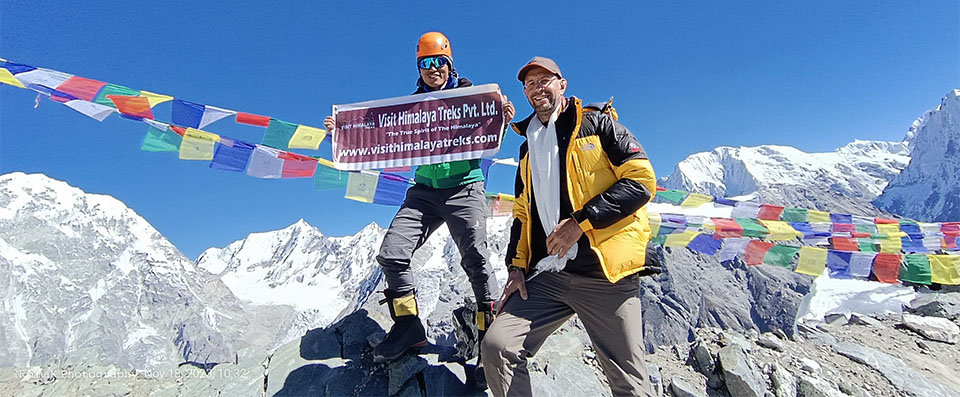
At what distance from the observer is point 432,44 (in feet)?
17.0

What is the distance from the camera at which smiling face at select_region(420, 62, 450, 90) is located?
535 centimetres

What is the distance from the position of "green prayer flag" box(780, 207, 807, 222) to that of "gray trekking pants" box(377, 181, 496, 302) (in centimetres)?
1241

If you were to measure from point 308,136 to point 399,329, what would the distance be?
4064 mm

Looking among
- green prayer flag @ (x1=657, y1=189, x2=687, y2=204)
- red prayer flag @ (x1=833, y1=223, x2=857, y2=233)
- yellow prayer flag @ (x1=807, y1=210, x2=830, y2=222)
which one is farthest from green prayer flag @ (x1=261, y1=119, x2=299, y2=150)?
red prayer flag @ (x1=833, y1=223, x2=857, y2=233)

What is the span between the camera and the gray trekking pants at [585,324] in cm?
322

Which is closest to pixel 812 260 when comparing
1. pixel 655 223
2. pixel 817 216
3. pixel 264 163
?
pixel 817 216

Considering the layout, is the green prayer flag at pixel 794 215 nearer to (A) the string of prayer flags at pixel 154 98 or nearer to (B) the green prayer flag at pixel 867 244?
(B) the green prayer flag at pixel 867 244

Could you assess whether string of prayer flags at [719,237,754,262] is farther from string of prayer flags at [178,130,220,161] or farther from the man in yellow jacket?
string of prayer flags at [178,130,220,161]

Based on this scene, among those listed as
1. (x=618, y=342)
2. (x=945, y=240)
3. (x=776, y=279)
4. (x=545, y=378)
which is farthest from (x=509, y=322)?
(x=776, y=279)

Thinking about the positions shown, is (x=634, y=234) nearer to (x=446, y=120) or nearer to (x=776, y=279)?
(x=446, y=120)

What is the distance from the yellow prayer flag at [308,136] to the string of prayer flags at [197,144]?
5.01ft

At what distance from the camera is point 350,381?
5.28m

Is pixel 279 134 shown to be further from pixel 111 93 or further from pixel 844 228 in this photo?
pixel 844 228

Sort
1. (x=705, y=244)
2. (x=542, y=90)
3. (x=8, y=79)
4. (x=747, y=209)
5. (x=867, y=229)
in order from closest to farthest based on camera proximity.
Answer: (x=542, y=90)
(x=8, y=79)
(x=705, y=244)
(x=747, y=209)
(x=867, y=229)
